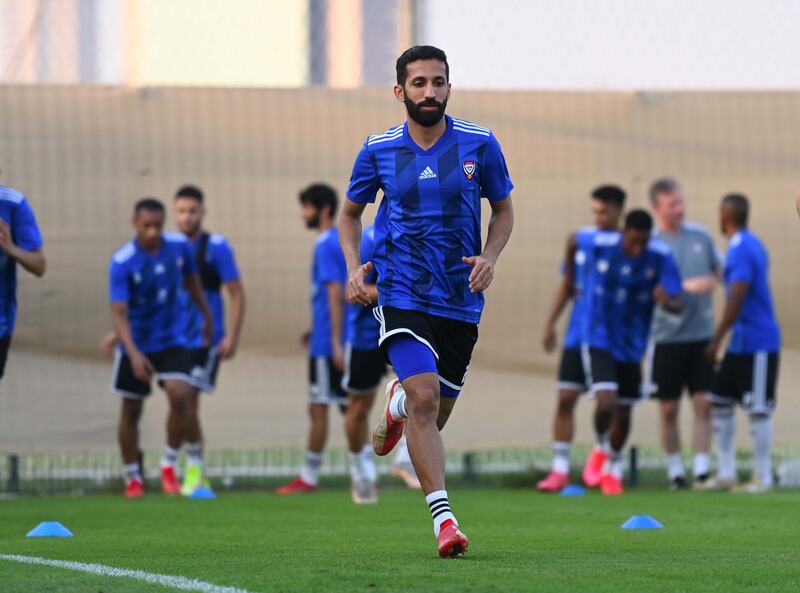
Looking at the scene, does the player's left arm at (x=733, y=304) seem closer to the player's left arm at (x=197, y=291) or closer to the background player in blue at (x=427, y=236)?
the player's left arm at (x=197, y=291)

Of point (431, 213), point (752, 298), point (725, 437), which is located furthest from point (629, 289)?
point (431, 213)

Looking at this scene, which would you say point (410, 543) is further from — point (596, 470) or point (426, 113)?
point (596, 470)

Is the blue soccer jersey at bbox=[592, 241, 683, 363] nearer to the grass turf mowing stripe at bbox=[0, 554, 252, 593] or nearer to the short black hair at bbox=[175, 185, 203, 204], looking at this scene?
the short black hair at bbox=[175, 185, 203, 204]

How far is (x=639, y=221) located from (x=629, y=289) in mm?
566

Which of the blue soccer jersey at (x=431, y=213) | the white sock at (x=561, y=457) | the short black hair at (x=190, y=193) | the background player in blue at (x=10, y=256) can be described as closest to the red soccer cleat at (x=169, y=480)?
the short black hair at (x=190, y=193)

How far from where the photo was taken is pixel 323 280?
40.8 feet

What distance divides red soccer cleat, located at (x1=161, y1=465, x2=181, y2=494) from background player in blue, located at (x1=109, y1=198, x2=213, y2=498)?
0.19 meters

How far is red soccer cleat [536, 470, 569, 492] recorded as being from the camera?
42.0 ft

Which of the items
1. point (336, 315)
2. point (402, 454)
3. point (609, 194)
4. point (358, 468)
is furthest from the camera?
point (402, 454)

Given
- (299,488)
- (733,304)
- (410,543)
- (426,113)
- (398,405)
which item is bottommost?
(299,488)

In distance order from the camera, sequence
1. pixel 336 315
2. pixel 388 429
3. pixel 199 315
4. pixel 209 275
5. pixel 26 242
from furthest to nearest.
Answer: pixel 209 275
pixel 199 315
pixel 336 315
pixel 26 242
pixel 388 429

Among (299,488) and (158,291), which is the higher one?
(158,291)

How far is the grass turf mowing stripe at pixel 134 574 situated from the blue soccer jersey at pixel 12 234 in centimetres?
260

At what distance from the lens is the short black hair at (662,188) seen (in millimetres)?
13778
